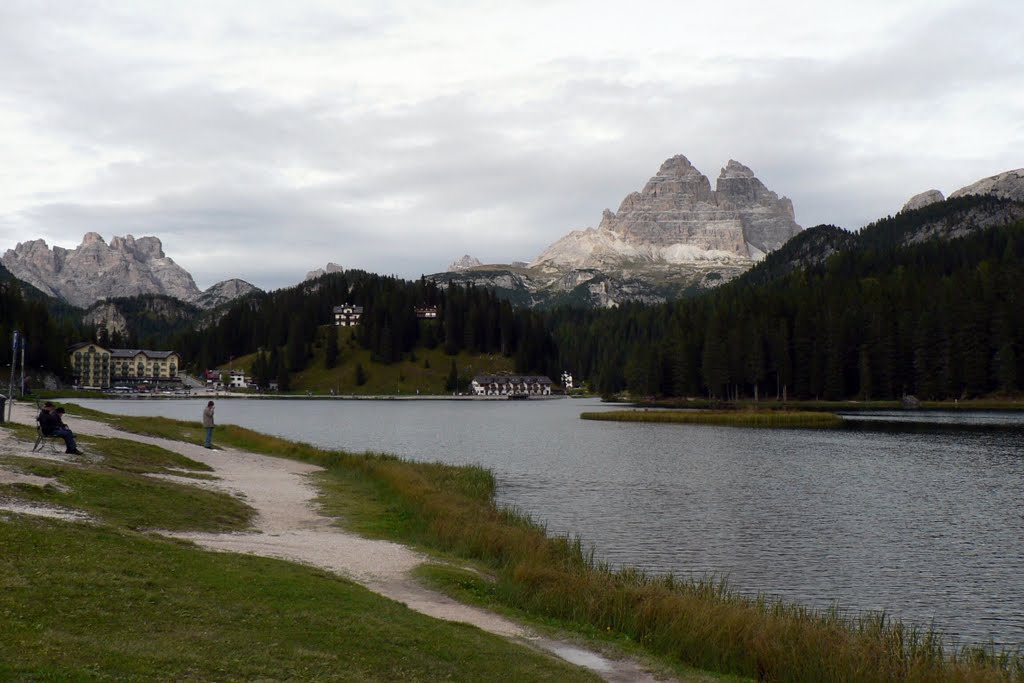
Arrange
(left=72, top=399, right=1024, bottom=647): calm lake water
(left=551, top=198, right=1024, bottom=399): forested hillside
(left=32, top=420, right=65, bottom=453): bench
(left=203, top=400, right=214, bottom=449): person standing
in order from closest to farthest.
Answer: (left=72, top=399, right=1024, bottom=647): calm lake water → (left=32, top=420, right=65, bottom=453): bench → (left=203, top=400, right=214, bottom=449): person standing → (left=551, top=198, right=1024, bottom=399): forested hillside

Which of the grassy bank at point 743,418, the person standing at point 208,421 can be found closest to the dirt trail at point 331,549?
the person standing at point 208,421

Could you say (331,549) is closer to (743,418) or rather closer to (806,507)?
(806,507)

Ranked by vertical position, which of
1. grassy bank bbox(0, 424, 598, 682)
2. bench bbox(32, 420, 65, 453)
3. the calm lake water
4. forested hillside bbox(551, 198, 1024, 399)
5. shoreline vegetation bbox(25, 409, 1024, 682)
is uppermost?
forested hillside bbox(551, 198, 1024, 399)

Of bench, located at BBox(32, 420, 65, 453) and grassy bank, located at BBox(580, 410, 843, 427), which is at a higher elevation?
bench, located at BBox(32, 420, 65, 453)

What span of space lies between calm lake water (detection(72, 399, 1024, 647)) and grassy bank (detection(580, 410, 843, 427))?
20498 millimetres

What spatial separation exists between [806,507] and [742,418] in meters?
78.1

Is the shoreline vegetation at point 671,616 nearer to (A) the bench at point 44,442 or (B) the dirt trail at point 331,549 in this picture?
(B) the dirt trail at point 331,549

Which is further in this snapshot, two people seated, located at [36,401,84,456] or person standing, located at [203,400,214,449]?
person standing, located at [203,400,214,449]

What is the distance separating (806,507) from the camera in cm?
4688

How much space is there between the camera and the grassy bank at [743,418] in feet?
395

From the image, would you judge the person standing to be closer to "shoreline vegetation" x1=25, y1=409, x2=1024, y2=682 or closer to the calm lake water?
the calm lake water

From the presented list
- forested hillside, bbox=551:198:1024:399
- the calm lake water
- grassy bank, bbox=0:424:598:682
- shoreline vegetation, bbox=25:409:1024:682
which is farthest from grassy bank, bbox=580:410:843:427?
grassy bank, bbox=0:424:598:682

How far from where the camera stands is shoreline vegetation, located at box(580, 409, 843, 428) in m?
120

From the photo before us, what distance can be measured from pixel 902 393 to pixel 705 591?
541 feet
